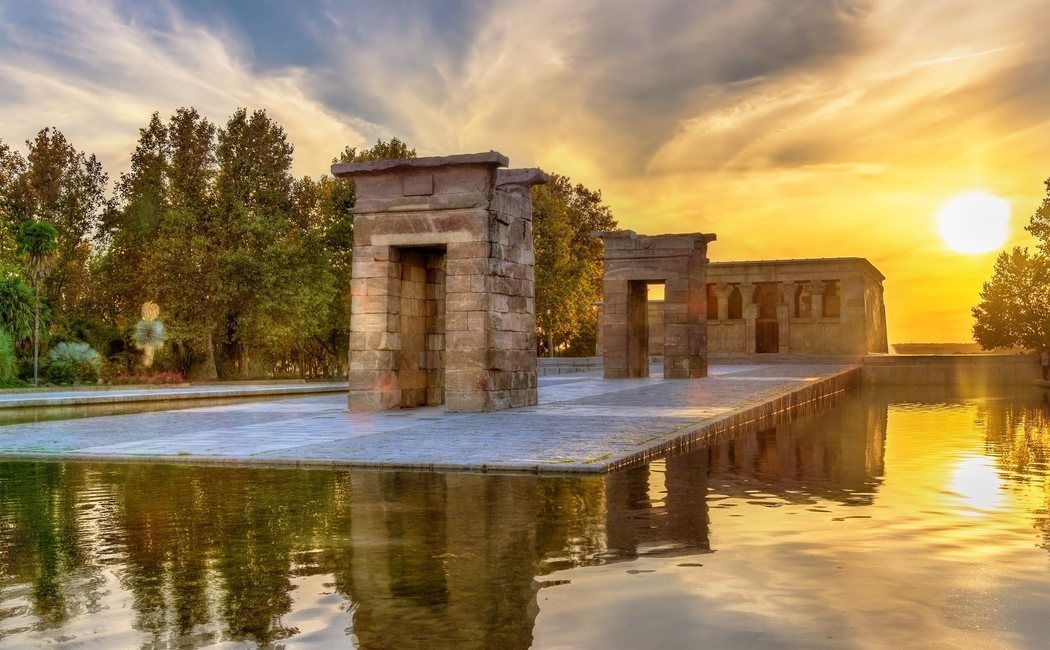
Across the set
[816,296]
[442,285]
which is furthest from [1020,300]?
[442,285]

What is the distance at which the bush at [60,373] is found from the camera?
3531cm

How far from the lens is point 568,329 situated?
188 ft

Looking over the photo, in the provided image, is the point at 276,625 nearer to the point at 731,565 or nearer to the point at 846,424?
the point at 731,565

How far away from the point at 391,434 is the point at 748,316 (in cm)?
4770

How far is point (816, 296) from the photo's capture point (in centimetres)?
5759

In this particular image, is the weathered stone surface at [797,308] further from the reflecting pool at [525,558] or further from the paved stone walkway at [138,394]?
the reflecting pool at [525,558]

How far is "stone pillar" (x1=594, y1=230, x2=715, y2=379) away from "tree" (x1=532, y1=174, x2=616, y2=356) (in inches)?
628

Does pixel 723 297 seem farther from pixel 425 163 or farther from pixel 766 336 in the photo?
pixel 425 163

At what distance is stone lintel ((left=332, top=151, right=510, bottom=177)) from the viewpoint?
59.9 ft

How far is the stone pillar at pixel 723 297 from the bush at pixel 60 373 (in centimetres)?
3609

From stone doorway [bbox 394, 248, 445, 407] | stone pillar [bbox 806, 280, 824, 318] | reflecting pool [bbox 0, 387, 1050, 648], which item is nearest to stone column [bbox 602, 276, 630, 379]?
stone doorway [bbox 394, 248, 445, 407]

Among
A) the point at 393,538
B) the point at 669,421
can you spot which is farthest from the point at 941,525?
the point at 669,421

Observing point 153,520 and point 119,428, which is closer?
point 153,520

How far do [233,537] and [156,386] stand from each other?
95.9ft
